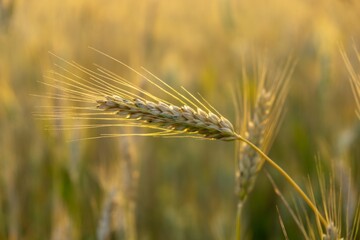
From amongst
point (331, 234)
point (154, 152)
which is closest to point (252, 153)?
point (331, 234)

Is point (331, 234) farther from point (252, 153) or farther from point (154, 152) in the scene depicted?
point (154, 152)

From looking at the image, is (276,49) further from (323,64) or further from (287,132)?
(323,64)

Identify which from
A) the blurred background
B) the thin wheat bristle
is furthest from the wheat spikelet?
the blurred background

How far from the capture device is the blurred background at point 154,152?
6.56 feet

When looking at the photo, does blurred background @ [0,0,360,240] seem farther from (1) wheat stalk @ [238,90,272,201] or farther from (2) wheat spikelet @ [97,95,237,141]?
(2) wheat spikelet @ [97,95,237,141]

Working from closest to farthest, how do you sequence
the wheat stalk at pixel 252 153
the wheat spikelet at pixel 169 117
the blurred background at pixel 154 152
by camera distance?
the wheat spikelet at pixel 169 117 < the wheat stalk at pixel 252 153 < the blurred background at pixel 154 152

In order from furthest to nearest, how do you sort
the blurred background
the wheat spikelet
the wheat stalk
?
the blurred background < the wheat stalk < the wheat spikelet

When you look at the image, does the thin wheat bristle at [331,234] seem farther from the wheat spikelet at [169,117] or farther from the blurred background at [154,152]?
the blurred background at [154,152]

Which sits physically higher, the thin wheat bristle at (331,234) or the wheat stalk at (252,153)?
the wheat stalk at (252,153)

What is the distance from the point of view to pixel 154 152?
10.9ft

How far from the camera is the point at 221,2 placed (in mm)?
3760

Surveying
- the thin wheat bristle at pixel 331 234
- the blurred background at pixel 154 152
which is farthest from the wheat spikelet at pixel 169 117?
the blurred background at pixel 154 152

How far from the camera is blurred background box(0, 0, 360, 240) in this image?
200 centimetres

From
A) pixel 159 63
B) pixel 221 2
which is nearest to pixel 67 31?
pixel 159 63
